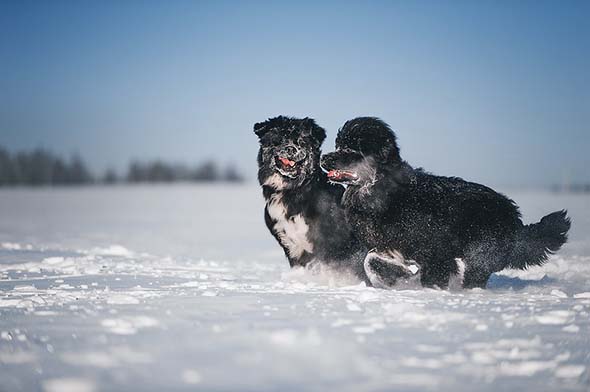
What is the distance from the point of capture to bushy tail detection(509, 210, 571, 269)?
671 centimetres

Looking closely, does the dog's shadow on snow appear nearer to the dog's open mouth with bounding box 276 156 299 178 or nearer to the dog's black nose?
the dog's open mouth with bounding box 276 156 299 178

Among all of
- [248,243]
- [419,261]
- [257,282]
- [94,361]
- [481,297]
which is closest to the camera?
[94,361]

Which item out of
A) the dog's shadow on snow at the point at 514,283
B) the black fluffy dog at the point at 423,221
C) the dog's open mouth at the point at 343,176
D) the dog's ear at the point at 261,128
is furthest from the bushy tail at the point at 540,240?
the dog's ear at the point at 261,128

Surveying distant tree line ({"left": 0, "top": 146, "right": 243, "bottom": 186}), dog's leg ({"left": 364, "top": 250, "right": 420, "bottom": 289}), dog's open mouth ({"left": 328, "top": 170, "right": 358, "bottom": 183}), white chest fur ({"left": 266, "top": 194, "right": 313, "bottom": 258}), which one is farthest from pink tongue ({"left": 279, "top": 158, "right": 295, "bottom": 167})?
distant tree line ({"left": 0, "top": 146, "right": 243, "bottom": 186})

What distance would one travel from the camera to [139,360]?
336 cm

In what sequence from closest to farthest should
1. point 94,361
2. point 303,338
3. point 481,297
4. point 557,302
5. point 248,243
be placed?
point 94,361
point 303,338
point 557,302
point 481,297
point 248,243

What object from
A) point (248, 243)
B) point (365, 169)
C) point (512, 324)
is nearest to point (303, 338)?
point (512, 324)

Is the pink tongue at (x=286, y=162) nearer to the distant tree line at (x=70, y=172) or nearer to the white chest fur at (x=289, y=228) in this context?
the white chest fur at (x=289, y=228)

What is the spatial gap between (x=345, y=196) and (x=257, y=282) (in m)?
1.72

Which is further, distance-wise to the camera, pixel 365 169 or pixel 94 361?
pixel 365 169

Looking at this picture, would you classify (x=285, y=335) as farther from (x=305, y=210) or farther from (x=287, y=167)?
(x=287, y=167)

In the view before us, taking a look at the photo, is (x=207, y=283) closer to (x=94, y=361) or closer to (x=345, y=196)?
(x=345, y=196)

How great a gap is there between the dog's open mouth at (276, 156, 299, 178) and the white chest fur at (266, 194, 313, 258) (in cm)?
34

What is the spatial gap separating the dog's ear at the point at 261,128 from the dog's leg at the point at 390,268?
2.56m
